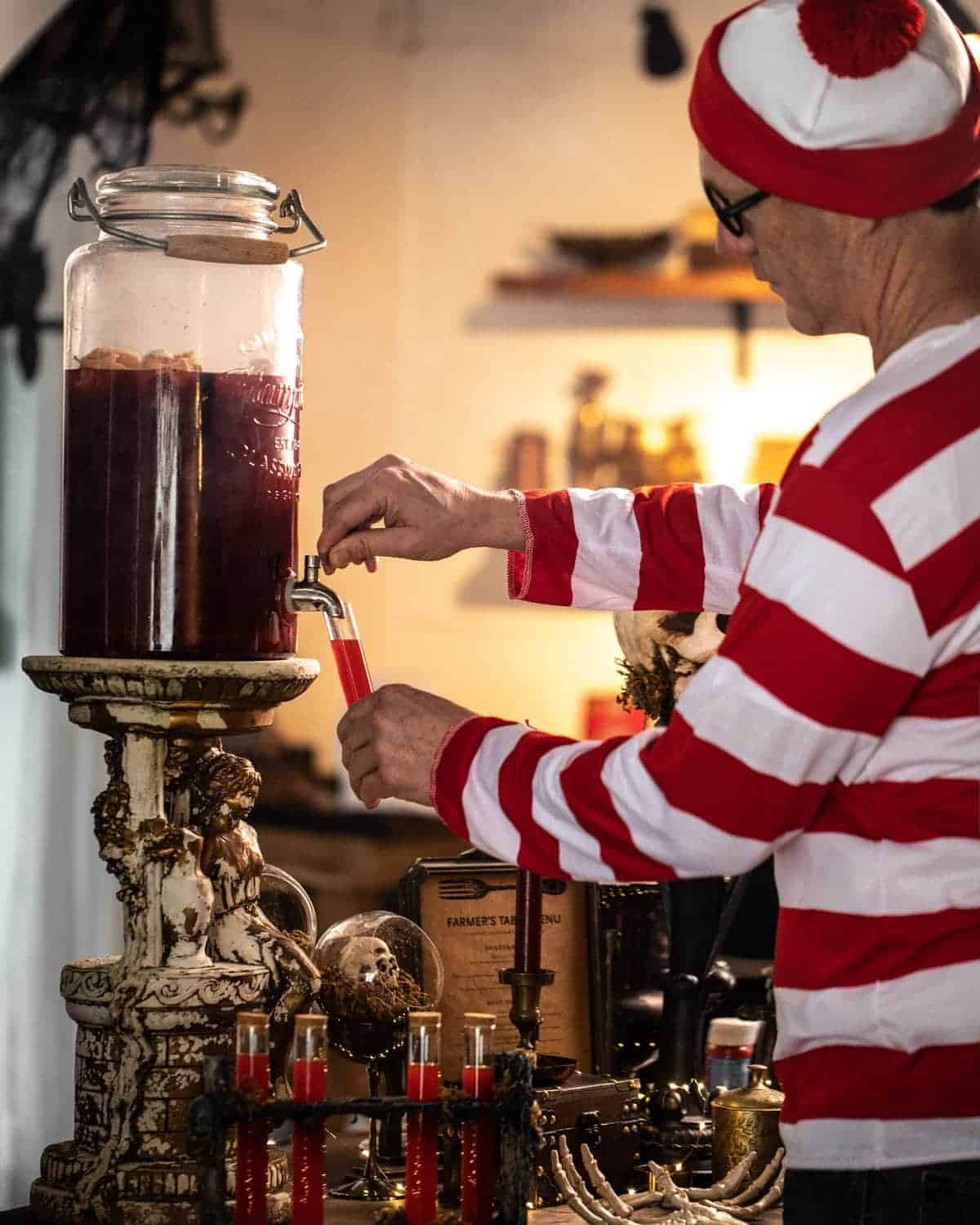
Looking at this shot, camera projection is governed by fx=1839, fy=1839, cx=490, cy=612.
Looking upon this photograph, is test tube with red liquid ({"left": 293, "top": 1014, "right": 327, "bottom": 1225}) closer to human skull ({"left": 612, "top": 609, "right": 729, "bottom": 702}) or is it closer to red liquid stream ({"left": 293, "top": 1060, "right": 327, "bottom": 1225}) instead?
red liquid stream ({"left": 293, "top": 1060, "right": 327, "bottom": 1225})

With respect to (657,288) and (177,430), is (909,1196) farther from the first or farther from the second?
(657,288)

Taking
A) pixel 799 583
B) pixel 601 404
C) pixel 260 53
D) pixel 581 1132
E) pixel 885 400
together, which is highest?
pixel 260 53

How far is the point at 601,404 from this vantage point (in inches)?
93.1

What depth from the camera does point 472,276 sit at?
227cm

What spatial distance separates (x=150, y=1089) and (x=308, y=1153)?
0.16m

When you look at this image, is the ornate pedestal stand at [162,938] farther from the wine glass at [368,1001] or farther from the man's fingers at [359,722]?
the man's fingers at [359,722]

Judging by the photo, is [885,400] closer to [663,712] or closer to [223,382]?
[223,382]

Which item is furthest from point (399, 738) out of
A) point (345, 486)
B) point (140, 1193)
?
point (140, 1193)

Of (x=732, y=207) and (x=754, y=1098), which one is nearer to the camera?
(x=732, y=207)

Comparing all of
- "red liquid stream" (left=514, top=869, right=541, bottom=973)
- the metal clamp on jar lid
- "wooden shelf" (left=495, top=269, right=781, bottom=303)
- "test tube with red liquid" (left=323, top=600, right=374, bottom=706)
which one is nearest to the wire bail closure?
the metal clamp on jar lid

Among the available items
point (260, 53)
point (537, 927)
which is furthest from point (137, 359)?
point (260, 53)

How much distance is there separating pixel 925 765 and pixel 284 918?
0.78 metres

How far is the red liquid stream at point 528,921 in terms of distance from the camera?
1431mm

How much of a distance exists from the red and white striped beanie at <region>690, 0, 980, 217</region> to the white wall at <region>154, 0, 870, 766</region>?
1074mm
